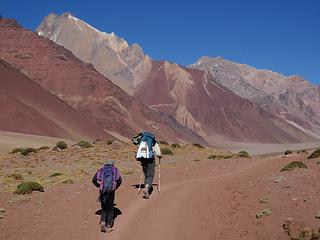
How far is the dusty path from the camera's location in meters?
11.9

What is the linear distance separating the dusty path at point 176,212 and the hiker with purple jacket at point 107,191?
11.5 inches

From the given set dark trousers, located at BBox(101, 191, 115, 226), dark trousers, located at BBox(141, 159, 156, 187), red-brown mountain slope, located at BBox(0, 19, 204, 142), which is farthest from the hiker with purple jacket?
red-brown mountain slope, located at BBox(0, 19, 204, 142)

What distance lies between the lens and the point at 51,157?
34.7 metres

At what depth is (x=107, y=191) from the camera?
502 inches

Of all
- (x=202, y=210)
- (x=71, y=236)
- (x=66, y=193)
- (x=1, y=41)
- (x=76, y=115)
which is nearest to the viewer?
(x=71, y=236)

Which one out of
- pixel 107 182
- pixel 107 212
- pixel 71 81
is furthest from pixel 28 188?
pixel 71 81

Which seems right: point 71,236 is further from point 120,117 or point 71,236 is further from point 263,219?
point 120,117

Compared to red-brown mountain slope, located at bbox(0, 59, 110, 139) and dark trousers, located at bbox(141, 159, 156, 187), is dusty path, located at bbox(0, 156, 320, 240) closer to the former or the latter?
dark trousers, located at bbox(141, 159, 156, 187)

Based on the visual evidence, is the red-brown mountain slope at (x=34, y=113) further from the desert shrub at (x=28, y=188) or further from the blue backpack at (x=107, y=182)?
the blue backpack at (x=107, y=182)

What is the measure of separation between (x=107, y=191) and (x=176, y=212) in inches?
89.1

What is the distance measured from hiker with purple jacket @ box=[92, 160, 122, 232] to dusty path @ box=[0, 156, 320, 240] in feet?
0.96

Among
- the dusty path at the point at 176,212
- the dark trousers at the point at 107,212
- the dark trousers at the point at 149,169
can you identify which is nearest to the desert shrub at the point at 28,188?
the dusty path at the point at 176,212

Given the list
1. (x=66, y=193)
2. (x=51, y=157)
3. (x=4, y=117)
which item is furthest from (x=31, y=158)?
(x=4, y=117)

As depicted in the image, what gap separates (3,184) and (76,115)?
3698 inches
